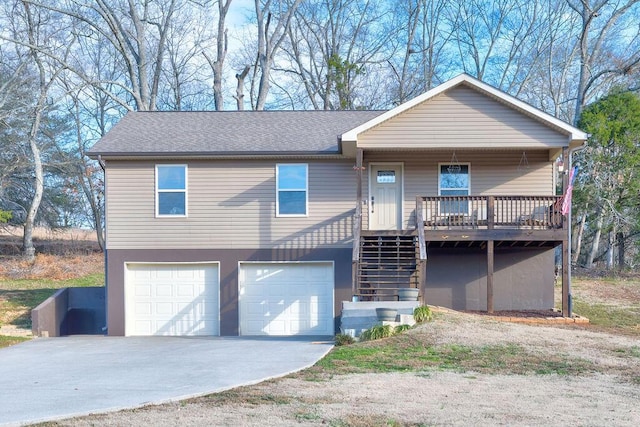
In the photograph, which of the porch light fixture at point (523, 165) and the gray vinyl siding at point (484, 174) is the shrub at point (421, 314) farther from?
the porch light fixture at point (523, 165)

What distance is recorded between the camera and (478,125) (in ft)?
58.6

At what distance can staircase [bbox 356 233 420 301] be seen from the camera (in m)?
17.4

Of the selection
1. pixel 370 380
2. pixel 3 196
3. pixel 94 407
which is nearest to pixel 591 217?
pixel 370 380

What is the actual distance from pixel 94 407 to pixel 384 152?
479 inches

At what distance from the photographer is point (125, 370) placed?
11.7 meters

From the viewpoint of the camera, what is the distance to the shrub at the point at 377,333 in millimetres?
13508

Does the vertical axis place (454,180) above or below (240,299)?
above

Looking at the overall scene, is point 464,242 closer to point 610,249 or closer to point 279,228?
point 279,228

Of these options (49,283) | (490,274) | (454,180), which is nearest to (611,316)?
(490,274)

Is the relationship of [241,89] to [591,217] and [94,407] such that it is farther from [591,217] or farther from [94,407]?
[94,407]

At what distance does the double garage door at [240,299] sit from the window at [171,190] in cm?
144

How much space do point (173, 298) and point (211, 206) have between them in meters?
2.60

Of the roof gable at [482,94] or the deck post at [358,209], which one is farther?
the roof gable at [482,94]

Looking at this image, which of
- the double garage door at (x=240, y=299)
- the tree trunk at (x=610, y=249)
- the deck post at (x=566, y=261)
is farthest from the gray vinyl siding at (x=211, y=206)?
the tree trunk at (x=610, y=249)
